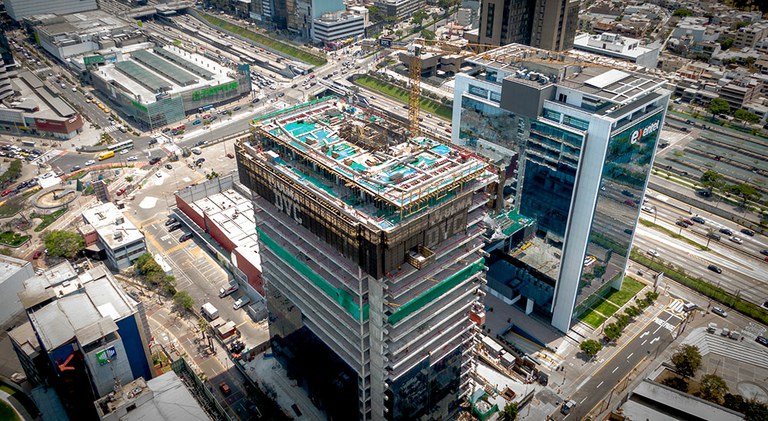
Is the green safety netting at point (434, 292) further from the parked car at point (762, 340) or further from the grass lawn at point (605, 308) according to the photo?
the parked car at point (762, 340)

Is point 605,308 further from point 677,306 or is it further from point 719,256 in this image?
point 719,256

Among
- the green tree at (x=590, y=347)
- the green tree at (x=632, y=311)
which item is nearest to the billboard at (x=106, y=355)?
the green tree at (x=590, y=347)

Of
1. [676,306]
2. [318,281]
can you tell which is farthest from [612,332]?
[318,281]

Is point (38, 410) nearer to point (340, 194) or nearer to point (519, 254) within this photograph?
point (340, 194)

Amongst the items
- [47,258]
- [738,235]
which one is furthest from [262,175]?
[738,235]

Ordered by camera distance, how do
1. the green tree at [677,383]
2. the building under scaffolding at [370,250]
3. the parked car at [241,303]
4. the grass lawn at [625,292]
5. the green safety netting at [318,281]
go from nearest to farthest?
1. the building under scaffolding at [370,250]
2. the green safety netting at [318,281]
3. the green tree at [677,383]
4. the parked car at [241,303]
5. the grass lawn at [625,292]

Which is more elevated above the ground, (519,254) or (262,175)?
(262,175)

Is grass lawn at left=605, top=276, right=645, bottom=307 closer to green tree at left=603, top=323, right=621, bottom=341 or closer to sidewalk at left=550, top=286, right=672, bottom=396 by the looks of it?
sidewalk at left=550, top=286, right=672, bottom=396
